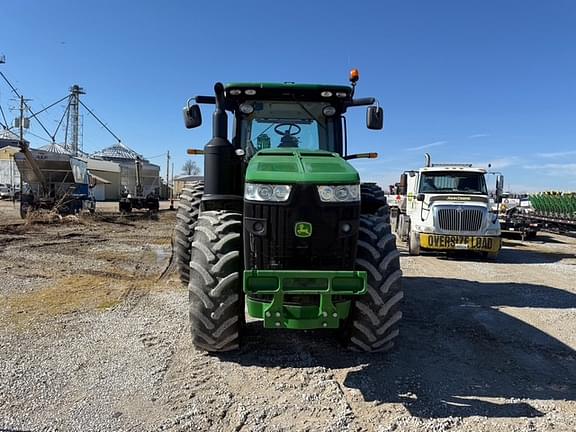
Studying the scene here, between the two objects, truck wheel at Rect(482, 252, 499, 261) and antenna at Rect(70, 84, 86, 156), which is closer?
truck wheel at Rect(482, 252, 499, 261)

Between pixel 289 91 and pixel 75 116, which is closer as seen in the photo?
pixel 289 91

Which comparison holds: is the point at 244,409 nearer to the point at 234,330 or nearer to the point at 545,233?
the point at 234,330

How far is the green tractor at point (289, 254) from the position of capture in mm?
3648

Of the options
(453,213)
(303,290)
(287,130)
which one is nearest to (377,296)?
(303,290)

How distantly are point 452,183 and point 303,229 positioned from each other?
9.85 meters

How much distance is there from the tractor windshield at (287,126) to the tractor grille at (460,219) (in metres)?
7.12

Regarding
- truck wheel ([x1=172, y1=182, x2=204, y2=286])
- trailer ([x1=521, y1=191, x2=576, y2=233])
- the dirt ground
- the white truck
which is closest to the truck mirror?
the white truck

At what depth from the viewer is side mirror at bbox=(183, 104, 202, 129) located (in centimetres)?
493

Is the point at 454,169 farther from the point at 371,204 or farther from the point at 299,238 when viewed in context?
the point at 299,238

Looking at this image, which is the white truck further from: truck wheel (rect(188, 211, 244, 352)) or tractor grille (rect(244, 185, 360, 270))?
truck wheel (rect(188, 211, 244, 352))

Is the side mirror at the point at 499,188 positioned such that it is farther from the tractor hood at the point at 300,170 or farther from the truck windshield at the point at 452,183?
the tractor hood at the point at 300,170

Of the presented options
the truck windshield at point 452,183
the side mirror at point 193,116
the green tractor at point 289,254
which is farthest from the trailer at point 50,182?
the green tractor at point 289,254

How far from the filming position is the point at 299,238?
3.75 meters

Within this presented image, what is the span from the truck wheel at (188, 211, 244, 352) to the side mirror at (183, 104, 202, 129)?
54.6 inches
